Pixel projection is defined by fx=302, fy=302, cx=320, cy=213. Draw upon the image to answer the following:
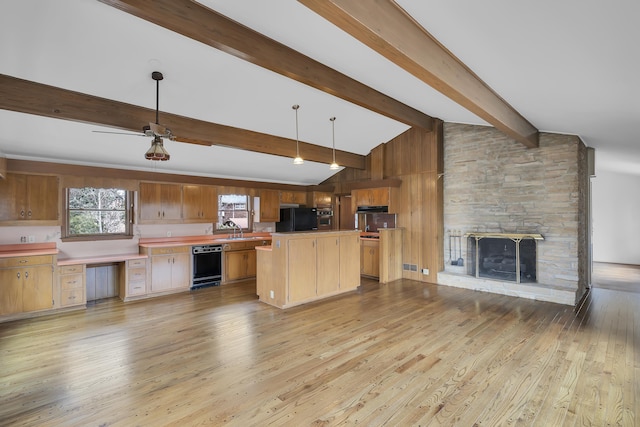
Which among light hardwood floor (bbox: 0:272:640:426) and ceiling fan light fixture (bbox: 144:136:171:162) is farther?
ceiling fan light fixture (bbox: 144:136:171:162)

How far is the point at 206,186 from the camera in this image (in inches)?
260

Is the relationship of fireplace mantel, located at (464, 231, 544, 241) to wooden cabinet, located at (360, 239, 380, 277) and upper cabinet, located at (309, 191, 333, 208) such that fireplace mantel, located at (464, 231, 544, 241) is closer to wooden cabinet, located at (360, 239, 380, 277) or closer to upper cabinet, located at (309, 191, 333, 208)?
wooden cabinet, located at (360, 239, 380, 277)

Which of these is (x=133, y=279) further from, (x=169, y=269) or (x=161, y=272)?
(x=169, y=269)

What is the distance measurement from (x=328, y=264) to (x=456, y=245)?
9.74 feet

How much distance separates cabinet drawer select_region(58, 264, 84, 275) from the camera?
4.54 m

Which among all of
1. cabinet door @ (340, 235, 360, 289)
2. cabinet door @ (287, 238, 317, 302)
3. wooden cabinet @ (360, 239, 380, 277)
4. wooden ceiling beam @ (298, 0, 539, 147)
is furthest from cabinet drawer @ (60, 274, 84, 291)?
wooden cabinet @ (360, 239, 380, 277)

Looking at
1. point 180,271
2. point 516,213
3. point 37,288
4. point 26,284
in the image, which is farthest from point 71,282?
point 516,213

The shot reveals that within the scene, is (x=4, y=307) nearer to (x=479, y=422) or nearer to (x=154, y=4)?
(x=154, y=4)

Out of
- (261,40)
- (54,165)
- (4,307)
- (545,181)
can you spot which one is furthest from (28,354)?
(545,181)

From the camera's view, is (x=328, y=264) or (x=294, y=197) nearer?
(x=328, y=264)

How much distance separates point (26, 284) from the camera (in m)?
4.25

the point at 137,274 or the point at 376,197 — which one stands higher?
the point at 376,197

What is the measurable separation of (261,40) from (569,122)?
169 inches

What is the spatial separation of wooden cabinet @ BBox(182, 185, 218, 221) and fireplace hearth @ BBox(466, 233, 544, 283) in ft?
17.8
